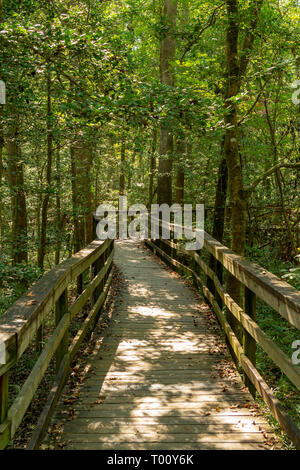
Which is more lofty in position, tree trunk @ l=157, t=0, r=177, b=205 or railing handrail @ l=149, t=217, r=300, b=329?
tree trunk @ l=157, t=0, r=177, b=205

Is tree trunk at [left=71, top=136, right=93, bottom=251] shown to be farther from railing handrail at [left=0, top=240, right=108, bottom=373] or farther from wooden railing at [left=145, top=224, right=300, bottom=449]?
railing handrail at [left=0, top=240, right=108, bottom=373]

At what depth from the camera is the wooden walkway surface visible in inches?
118

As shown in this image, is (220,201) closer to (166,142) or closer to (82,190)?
(166,142)

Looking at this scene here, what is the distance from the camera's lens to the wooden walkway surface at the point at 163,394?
2.99 meters

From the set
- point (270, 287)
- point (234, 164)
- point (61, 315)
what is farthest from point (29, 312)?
point (234, 164)

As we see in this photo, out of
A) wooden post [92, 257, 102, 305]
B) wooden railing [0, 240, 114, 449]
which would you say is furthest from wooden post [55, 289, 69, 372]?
wooden post [92, 257, 102, 305]

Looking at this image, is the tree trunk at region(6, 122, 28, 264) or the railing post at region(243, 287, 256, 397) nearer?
the railing post at region(243, 287, 256, 397)

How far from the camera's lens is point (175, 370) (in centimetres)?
440

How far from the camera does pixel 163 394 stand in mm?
3764

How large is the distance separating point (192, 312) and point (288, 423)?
4.20m

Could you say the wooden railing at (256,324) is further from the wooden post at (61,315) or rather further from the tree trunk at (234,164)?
the wooden post at (61,315)

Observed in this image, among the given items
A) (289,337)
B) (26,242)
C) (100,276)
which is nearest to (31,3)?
(100,276)

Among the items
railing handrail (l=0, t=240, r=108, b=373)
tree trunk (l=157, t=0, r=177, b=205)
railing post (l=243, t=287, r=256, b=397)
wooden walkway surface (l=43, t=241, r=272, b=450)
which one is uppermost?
tree trunk (l=157, t=0, r=177, b=205)
